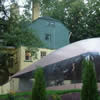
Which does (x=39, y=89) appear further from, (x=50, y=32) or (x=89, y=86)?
(x=50, y=32)

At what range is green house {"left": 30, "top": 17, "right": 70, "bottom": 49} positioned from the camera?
84.9 ft

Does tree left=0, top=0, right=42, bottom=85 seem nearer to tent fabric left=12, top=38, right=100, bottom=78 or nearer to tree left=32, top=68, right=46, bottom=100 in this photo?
tent fabric left=12, top=38, right=100, bottom=78

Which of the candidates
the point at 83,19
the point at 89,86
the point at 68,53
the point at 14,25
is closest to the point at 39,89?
the point at 89,86

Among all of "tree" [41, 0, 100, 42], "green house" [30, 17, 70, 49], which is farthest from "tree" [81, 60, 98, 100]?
"tree" [41, 0, 100, 42]

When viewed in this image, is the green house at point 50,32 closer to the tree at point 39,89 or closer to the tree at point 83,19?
the tree at point 83,19

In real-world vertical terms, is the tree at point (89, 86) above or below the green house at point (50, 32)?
below

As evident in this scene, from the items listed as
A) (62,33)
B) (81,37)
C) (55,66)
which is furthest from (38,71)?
(81,37)

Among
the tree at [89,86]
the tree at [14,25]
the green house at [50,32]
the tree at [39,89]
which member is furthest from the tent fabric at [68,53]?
the green house at [50,32]

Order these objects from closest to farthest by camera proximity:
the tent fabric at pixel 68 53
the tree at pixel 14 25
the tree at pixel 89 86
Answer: the tree at pixel 89 86
the tent fabric at pixel 68 53
the tree at pixel 14 25

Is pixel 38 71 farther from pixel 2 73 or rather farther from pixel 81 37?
pixel 81 37

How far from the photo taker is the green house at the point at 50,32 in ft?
84.9

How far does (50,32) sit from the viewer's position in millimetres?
26438

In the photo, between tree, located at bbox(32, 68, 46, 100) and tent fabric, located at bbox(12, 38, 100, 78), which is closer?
tree, located at bbox(32, 68, 46, 100)

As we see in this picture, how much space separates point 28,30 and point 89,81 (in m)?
10.0
